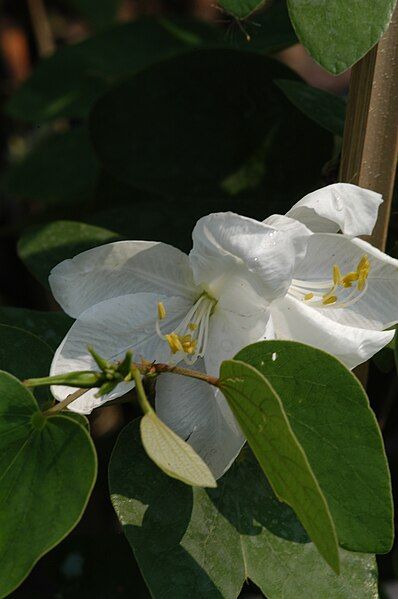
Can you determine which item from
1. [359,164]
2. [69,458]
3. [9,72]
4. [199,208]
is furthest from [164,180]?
[9,72]

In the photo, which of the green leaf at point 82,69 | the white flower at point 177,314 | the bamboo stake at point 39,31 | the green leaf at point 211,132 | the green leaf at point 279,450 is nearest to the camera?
the green leaf at point 279,450

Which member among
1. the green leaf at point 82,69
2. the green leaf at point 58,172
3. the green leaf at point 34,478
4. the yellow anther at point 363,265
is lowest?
the green leaf at point 58,172

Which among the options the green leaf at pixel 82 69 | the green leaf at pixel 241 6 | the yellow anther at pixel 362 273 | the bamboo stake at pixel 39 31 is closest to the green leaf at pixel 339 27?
the green leaf at pixel 241 6

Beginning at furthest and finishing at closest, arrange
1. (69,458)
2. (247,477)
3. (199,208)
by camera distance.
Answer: (199,208) < (247,477) < (69,458)

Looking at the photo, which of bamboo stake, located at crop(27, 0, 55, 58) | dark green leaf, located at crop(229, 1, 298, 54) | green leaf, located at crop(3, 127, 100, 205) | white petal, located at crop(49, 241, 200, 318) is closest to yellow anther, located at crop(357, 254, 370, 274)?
white petal, located at crop(49, 241, 200, 318)

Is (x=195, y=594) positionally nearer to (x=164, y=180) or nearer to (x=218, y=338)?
(x=218, y=338)

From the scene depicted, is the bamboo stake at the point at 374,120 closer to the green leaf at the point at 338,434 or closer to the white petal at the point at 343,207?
the white petal at the point at 343,207

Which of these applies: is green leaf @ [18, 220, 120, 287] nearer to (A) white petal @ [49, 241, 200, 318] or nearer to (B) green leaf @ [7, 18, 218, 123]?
(A) white petal @ [49, 241, 200, 318]
